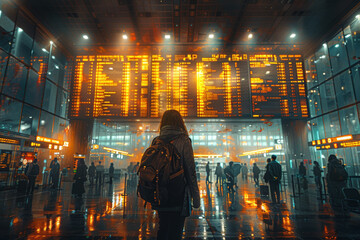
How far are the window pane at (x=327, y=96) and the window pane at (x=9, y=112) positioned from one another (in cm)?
2361

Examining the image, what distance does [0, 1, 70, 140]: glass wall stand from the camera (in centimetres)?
1202

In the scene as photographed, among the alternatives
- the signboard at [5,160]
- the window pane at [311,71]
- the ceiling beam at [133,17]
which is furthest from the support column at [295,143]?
the signboard at [5,160]

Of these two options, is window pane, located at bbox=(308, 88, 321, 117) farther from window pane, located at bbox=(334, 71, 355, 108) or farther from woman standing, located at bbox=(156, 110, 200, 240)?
woman standing, located at bbox=(156, 110, 200, 240)

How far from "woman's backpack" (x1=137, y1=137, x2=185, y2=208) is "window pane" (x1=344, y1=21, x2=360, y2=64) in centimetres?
1728

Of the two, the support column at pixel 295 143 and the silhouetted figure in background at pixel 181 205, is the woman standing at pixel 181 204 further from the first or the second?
the support column at pixel 295 143

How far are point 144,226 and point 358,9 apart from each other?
56.6ft

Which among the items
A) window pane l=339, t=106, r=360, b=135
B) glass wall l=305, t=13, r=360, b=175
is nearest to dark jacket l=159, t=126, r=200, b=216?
glass wall l=305, t=13, r=360, b=175

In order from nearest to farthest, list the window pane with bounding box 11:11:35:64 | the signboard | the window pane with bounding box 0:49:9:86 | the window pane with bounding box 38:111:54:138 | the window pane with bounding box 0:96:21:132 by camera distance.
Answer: the signboard → the window pane with bounding box 0:49:9:86 → the window pane with bounding box 0:96:21:132 → the window pane with bounding box 11:11:35:64 → the window pane with bounding box 38:111:54:138

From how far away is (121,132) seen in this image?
19.8 m

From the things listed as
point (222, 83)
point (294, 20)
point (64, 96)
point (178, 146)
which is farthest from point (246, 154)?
point (178, 146)

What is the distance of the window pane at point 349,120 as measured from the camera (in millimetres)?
13877

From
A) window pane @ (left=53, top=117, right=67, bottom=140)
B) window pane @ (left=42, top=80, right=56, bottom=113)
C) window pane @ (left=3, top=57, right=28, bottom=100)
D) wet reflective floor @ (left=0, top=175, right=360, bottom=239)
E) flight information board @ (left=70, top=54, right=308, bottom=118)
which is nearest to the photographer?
wet reflective floor @ (left=0, top=175, right=360, bottom=239)

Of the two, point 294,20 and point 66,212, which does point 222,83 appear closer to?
point 294,20

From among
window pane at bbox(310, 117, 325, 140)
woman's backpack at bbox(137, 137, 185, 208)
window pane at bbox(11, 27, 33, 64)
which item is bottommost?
woman's backpack at bbox(137, 137, 185, 208)
